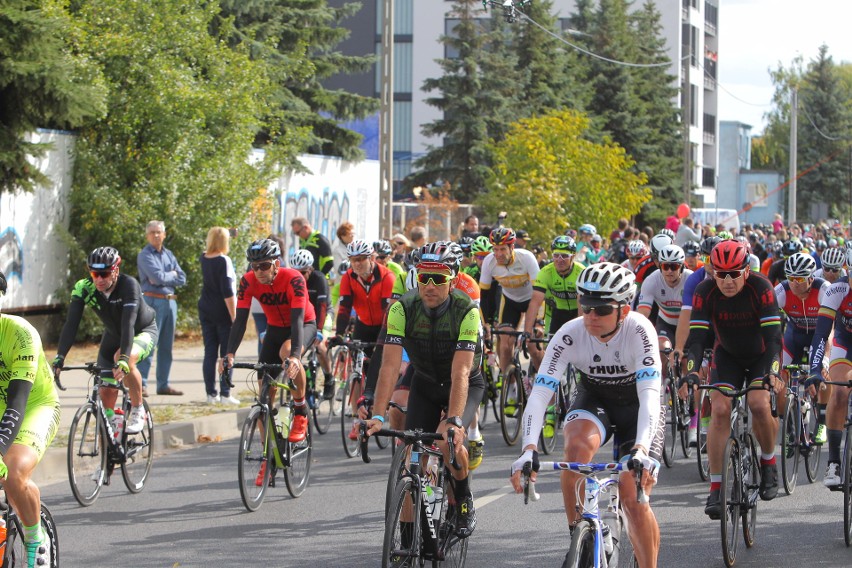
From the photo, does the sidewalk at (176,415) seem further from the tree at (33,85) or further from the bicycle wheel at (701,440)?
the bicycle wheel at (701,440)

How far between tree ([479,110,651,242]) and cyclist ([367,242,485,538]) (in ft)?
84.6

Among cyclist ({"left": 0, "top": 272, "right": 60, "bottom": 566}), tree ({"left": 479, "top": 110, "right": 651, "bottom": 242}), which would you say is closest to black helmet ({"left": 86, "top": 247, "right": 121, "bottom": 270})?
cyclist ({"left": 0, "top": 272, "right": 60, "bottom": 566})

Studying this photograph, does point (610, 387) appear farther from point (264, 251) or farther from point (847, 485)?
point (264, 251)

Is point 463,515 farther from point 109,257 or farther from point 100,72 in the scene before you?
point 100,72

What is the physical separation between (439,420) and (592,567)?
2.53 m

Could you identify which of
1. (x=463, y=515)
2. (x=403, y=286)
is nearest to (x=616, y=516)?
(x=463, y=515)

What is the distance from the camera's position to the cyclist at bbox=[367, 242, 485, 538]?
7.10 meters

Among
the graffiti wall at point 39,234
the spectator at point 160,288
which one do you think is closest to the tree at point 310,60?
the graffiti wall at point 39,234

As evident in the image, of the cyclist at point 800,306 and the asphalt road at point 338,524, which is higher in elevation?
the cyclist at point 800,306

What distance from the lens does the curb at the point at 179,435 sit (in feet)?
34.9

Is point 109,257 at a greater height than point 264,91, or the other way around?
point 264,91

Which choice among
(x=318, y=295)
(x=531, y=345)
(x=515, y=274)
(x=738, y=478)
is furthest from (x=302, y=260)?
(x=738, y=478)

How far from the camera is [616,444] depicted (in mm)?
6594

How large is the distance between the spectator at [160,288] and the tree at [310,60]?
14.1 m
